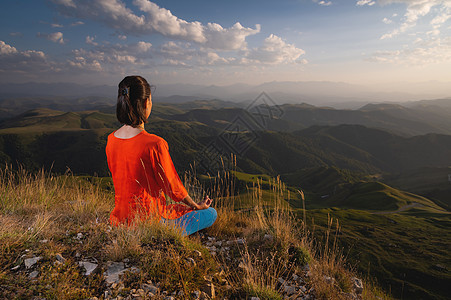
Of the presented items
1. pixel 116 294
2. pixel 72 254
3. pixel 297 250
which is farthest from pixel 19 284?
pixel 297 250

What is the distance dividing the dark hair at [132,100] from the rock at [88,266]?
1798 mm

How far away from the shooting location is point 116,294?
2283 millimetres

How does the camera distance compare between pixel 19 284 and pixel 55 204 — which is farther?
pixel 55 204

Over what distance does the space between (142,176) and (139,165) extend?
0.20m

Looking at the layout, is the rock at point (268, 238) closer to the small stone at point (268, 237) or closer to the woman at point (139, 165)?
the small stone at point (268, 237)

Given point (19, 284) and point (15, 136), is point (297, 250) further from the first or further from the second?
point (15, 136)

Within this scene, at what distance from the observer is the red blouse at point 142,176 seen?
304 centimetres

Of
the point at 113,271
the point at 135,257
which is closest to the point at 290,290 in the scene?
the point at 135,257

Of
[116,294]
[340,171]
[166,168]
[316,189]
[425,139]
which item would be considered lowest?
[316,189]

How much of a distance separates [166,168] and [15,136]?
740ft

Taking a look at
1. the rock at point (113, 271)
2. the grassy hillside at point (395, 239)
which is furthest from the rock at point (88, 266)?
the grassy hillside at point (395, 239)

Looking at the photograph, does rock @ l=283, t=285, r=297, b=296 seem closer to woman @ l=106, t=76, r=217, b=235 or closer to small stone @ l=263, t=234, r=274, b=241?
small stone @ l=263, t=234, r=274, b=241

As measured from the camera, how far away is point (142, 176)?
3.28 meters

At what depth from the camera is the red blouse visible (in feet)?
9.97
